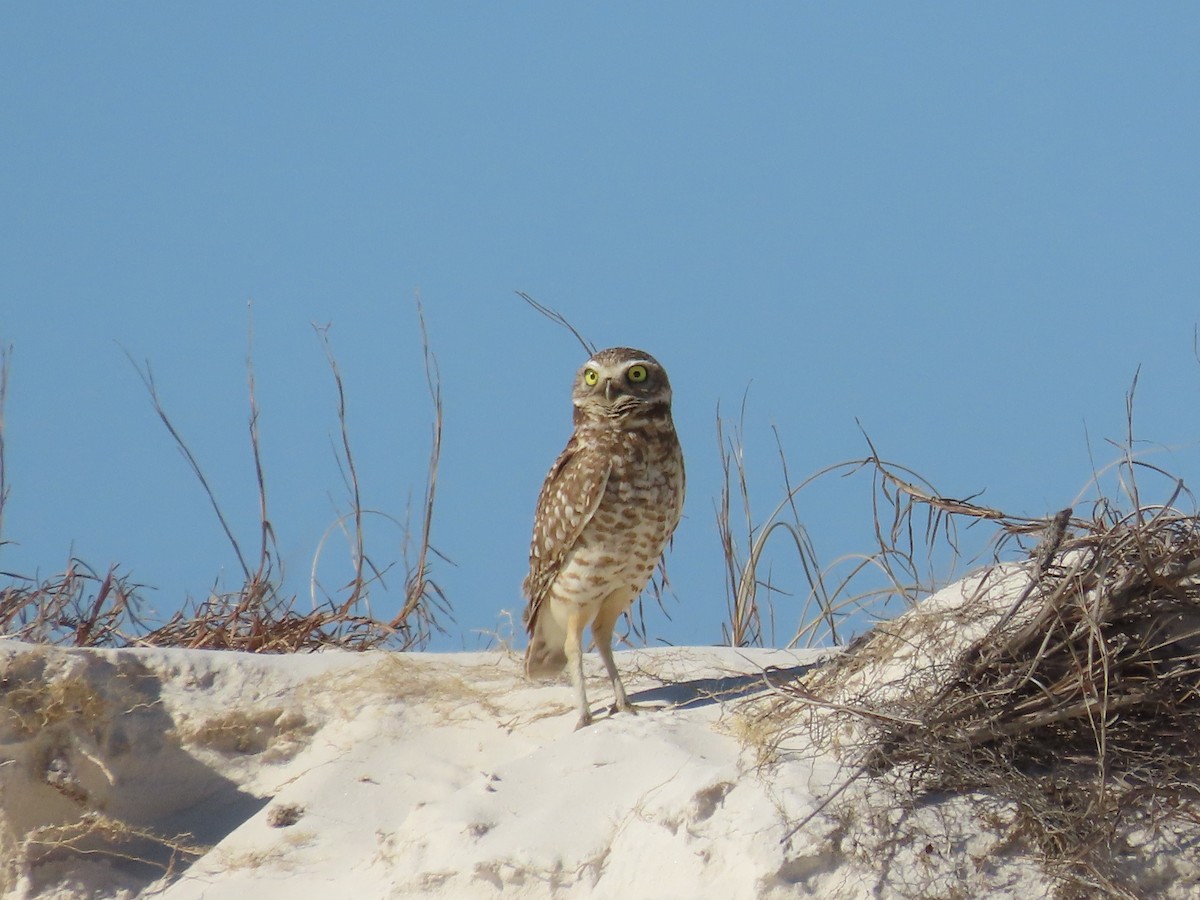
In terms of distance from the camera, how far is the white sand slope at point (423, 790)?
14.0 feet

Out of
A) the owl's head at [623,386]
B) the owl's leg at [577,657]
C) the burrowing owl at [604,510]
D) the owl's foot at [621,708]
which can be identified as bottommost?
the owl's foot at [621,708]

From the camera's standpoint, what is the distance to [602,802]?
4.76 m

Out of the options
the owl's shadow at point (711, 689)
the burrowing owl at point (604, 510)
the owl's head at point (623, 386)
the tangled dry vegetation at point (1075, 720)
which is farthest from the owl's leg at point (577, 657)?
the tangled dry vegetation at point (1075, 720)

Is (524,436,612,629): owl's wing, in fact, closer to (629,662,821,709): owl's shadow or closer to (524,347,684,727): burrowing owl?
(524,347,684,727): burrowing owl

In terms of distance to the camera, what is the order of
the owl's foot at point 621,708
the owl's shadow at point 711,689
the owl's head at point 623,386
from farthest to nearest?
the owl's head at point 623,386
the owl's foot at point 621,708
the owl's shadow at point 711,689

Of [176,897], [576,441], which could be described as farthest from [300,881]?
[576,441]

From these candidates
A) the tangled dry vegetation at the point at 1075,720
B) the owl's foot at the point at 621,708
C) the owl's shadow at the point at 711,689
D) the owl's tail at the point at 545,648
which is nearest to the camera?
the tangled dry vegetation at the point at 1075,720

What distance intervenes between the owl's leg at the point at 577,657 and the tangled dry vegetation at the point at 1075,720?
1.11 meters

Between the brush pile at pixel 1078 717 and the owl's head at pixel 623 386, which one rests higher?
the owl's head at pixel 623 386

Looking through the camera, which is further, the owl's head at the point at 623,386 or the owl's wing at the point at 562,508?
the owl's head at the point at 623,386

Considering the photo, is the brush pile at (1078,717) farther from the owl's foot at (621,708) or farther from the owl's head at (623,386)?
the owl's head at (623,386)

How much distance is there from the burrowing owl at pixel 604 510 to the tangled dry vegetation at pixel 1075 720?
4.29 feet

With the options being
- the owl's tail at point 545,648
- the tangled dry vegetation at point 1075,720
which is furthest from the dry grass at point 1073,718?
the owl's tail at point 545,648

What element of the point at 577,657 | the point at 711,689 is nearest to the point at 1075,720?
the point at 711,689
